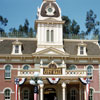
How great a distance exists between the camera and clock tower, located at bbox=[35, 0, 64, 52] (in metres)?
41.3

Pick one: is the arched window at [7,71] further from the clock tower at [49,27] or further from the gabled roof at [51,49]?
the clock tower at [49,27]

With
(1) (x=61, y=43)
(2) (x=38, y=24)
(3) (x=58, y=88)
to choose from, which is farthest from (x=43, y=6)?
(3) (x=58, y=88)

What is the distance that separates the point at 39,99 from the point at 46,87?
2.32 metres

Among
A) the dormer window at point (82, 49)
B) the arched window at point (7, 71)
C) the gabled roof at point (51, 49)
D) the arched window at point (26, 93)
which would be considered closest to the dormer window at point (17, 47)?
the gabled roof at point (51, 49)

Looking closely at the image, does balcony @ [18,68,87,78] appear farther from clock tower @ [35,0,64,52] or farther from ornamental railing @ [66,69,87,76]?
clock tower @ [35,0,64,52]

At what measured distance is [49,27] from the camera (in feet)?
137

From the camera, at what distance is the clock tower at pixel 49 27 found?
41.3 meters

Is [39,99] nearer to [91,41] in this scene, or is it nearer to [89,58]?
[89,58]

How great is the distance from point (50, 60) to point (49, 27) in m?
4.69

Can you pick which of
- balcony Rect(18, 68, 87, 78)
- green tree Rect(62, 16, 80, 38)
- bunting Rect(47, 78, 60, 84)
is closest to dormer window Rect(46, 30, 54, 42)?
balcony Rect(18, 68, 87, 78)

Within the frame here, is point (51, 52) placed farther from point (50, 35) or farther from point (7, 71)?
point (7, 71)

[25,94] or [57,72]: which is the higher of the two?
[57,72]

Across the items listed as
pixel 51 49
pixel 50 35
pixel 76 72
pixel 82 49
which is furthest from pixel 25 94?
pixel 82 49

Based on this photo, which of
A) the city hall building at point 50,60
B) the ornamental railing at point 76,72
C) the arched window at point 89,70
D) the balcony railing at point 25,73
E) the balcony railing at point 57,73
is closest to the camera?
the balcony railing at point 25,73
